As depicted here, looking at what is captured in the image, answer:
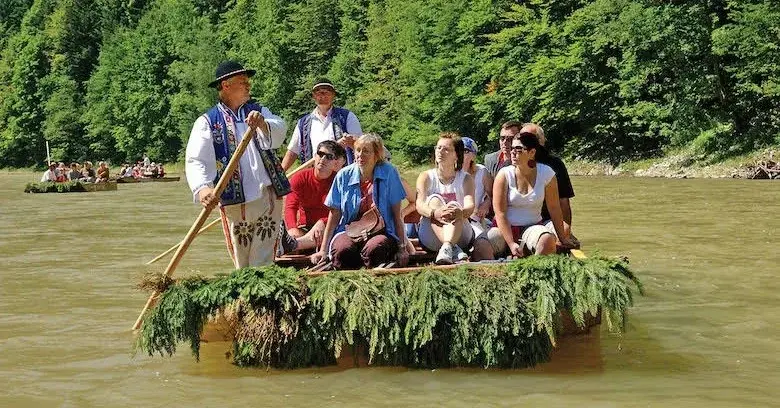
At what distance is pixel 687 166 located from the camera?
31.8 metres

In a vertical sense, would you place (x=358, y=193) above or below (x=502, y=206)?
above

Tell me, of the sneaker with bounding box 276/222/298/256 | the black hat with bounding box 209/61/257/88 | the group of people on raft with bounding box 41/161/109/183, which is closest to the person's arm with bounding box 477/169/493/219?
the sneaker with bounding box 276/222/298/256

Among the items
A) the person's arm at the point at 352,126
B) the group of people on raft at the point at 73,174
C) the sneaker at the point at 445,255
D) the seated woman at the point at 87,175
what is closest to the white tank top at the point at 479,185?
the person's arm at the point at 352,126

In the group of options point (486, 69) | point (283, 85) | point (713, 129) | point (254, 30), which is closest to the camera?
point (713, 129)

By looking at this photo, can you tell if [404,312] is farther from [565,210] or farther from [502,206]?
[565,210]

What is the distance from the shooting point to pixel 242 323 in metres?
6.02

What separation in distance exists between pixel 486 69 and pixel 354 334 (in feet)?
126

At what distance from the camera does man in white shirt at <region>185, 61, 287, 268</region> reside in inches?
253

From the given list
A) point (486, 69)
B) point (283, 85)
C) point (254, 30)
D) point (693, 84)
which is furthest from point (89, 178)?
point (254, 30)

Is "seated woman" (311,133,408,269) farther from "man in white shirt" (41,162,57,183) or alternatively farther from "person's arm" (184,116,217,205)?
"man in white shirt" (41,162,57,183)

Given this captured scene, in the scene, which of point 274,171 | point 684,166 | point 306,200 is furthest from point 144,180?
point 274,171

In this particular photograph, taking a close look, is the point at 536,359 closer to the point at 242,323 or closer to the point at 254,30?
the point at 242,323

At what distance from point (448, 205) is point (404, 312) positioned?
1586 mm

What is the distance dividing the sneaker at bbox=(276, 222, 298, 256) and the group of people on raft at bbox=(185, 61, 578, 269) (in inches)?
0.6
